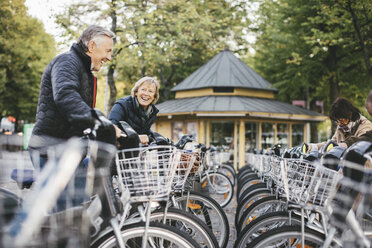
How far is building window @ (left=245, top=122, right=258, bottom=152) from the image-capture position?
58.7 ft

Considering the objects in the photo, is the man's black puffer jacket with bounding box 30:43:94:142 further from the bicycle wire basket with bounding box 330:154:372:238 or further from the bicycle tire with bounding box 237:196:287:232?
the bicycle tire with bounding box 237:196:287:232

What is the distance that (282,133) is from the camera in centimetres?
1912

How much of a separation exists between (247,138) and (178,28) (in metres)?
6.78

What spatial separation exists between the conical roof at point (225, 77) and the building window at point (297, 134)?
8.44 ft

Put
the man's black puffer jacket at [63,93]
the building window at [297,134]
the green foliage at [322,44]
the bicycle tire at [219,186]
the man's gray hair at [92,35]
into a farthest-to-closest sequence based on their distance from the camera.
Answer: the building window at [297,134], the green foliage at [322,44], the bicycle tire at [219,186], the man's gray hair at [92,35], the man's black puffer jacket at [63,93]

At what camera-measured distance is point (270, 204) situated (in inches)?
146

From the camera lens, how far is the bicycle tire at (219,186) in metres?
7.96

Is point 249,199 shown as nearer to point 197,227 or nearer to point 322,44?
point 197,227

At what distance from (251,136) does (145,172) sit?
16321 mm

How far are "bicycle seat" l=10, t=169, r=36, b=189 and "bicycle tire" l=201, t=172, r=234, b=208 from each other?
587cm

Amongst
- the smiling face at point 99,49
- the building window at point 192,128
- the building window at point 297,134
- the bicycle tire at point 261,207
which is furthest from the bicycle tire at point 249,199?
the building window at point 297,134

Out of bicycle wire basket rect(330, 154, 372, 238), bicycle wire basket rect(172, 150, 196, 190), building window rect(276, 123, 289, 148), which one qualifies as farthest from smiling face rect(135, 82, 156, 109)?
building window rect(276, 123, 289, 148)

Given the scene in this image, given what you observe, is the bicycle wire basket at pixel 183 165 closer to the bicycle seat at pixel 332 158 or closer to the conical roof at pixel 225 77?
the bicycle seat at pixel 332 158

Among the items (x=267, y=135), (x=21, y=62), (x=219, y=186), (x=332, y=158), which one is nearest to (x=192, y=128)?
(x=267, y=135)
